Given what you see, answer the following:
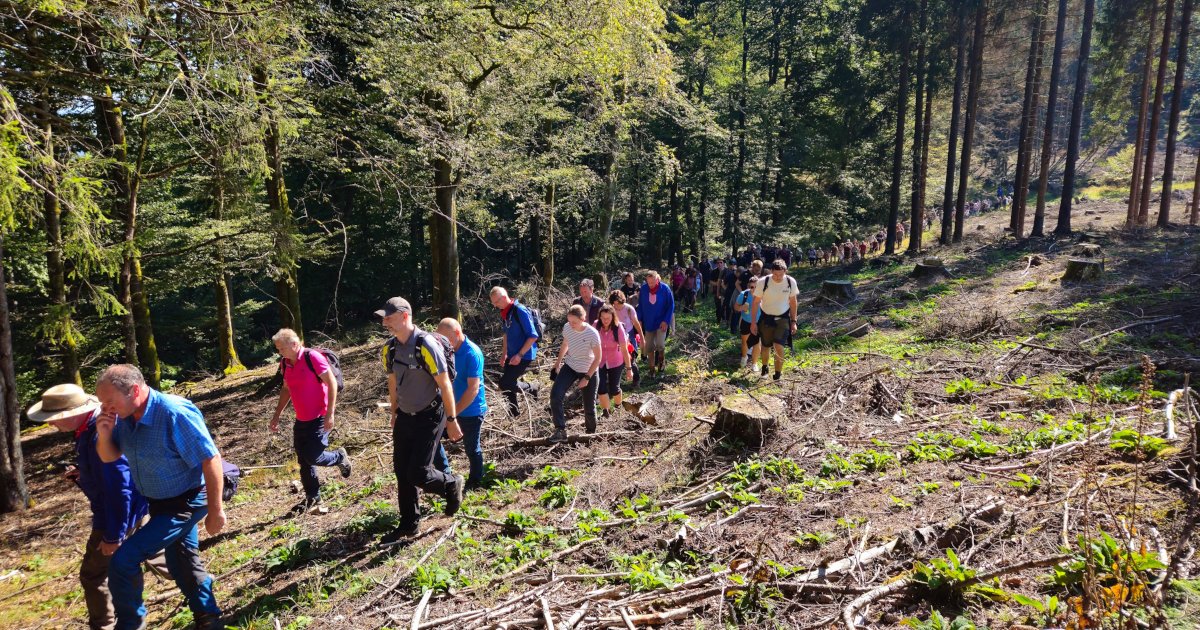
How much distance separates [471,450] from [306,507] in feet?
6.74

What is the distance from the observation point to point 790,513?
4.86 meters

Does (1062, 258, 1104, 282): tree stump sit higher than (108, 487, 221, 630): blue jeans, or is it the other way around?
(1062, 258, 1104, 282): tree stump

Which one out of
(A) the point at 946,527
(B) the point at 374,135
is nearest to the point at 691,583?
(A) the point at 946,527

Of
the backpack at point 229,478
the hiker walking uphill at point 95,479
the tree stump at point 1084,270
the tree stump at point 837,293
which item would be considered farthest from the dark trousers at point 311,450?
the tree stump at point 1084,270

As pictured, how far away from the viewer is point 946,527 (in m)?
4.15

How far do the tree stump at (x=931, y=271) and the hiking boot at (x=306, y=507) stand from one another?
17.0 meters

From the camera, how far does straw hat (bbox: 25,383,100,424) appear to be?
4320mm

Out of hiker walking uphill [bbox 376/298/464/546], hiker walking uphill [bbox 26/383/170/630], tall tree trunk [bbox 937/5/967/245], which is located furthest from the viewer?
tall tree trunk [bbox 937/5/967/245]

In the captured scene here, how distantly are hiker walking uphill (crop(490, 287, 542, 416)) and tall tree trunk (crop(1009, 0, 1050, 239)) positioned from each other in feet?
74.9

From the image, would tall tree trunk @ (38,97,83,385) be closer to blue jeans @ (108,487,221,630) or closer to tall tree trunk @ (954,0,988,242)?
blue jeans @ (108,487,221,630)

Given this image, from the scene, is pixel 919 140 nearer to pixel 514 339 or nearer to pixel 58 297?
pixel 514 339

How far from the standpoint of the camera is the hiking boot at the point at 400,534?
5.38 m

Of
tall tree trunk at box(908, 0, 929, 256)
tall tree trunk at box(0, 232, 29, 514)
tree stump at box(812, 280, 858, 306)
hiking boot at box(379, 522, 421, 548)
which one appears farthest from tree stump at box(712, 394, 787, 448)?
tall tree trunk at box(908, 0, 929, 256)

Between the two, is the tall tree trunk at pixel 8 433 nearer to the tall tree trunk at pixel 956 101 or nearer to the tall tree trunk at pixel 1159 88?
the tall tree trunk at pixel 956 101
